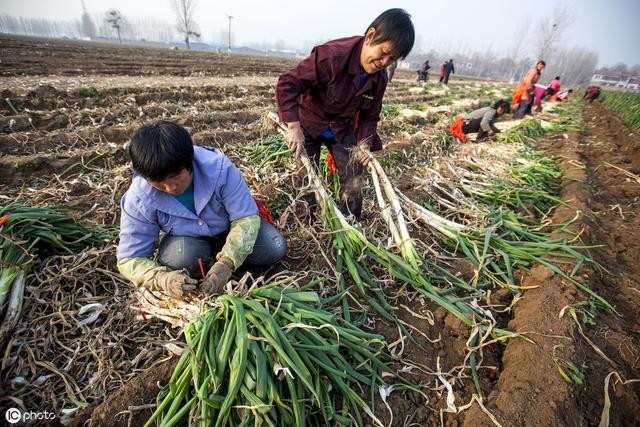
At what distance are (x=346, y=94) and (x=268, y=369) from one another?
1699 mm

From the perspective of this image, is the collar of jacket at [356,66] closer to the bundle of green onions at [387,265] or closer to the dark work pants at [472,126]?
the bundle of green onions at [387,265]

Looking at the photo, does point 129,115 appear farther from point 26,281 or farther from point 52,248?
point 26,281

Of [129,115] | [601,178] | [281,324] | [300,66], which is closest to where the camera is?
[281,324]

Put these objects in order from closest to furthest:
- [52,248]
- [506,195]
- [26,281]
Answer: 1. [26,281]
2. [52,248]
3. [506,195]

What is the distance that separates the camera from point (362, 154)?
230 centimetres

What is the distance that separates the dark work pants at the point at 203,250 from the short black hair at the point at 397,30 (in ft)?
4.24

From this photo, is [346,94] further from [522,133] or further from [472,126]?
[522,133]

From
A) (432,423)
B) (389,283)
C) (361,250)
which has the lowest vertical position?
(432,423)

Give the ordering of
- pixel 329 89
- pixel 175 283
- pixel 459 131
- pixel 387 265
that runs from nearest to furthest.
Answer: pixel 175 283 < pixel 387 265 < pixel 329 89 < pixel 459 131

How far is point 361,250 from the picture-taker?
6.60 feet

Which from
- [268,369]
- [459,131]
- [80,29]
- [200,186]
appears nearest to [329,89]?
[200,186]

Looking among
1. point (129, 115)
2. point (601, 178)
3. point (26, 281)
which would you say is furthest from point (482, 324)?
point (129, 115)

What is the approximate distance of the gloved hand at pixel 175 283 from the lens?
4.42 ft

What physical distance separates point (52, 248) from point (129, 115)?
350 centimetres
